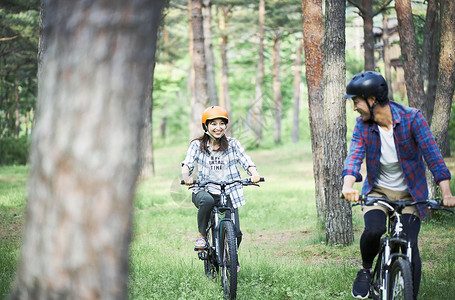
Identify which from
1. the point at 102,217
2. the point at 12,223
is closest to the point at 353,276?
the point at 102,217

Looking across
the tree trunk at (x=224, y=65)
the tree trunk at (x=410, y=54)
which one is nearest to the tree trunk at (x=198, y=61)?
Result: the tree trunk at (x=410, y=54)

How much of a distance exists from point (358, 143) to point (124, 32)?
251cm

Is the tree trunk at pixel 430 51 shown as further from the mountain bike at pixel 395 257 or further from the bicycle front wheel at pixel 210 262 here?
the mountain bike at pixel 395 257

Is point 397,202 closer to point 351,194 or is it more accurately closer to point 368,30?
point 351,194

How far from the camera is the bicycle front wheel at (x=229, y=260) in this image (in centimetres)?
583

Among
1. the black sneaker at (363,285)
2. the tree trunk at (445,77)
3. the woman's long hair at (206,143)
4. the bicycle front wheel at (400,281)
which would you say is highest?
the tree trunk at (445,77)

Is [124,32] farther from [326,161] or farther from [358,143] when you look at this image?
[326,161]

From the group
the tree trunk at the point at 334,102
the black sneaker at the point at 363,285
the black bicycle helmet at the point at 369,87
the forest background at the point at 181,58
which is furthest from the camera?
the forest background at the point at 181,58

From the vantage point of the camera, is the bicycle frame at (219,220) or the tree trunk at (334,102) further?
the tree trunk at (334,102)

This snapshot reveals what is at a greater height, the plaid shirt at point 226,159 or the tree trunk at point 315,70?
the tree trunk at point 315,70

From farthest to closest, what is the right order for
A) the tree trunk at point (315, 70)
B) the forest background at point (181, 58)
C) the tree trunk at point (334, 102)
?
the forest background at point (181, 58) < the tree trunk at point (315, 70) < the tree trunk at point (334, 102)

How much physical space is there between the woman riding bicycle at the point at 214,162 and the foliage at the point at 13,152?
82.3 feet

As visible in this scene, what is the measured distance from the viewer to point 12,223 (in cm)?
1199

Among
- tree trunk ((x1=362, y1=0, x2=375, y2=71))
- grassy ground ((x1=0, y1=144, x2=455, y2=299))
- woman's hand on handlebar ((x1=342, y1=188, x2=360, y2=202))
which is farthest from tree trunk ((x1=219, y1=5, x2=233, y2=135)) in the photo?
woman's hand on handlebar ((x1=342, y1=188, x2=360, y2=202))
